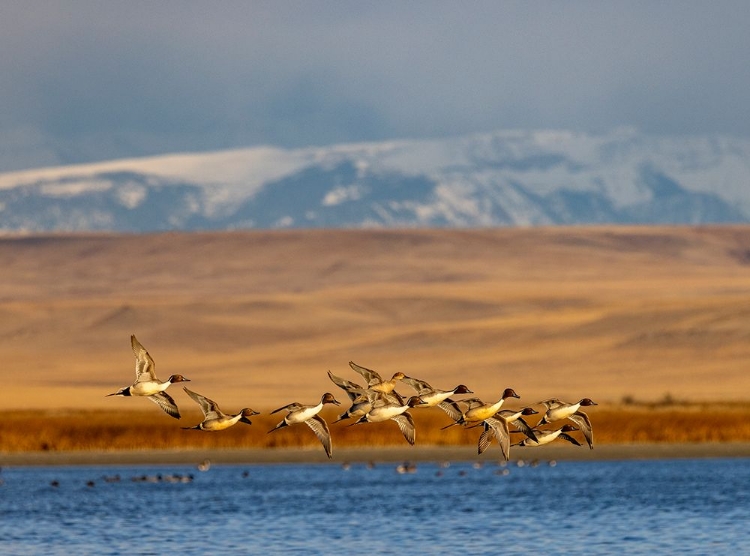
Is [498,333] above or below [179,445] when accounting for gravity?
above

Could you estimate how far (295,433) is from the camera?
63.8 meters

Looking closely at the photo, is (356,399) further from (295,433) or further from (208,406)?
(295,433)

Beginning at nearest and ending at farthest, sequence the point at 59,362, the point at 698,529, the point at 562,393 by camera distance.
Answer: the point at 698,529 → the point at 562,393 → the point at 59,362

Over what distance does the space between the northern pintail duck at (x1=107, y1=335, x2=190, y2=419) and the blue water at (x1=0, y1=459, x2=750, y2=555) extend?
16229mm

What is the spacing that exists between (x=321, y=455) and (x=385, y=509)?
1364 cm

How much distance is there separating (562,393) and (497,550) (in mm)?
65937

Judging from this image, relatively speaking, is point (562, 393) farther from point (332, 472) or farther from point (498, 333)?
point (332, 472)

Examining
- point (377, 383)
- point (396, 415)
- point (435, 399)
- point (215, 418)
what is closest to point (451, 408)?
point (435, 399)

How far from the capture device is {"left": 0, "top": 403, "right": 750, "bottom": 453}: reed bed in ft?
203

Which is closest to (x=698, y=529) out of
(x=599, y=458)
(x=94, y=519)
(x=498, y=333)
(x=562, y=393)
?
(x=94, y=519)

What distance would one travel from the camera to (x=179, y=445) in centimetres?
6297

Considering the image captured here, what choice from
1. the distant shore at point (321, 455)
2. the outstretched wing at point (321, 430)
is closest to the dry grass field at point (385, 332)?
the distant shore at point (321, 455)

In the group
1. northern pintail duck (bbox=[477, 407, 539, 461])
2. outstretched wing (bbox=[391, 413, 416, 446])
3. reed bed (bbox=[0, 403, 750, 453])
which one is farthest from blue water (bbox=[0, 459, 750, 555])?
outstretched wing (bbox=[391, 413, 416, 446])

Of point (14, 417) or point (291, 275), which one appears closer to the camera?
point (14, 417)
